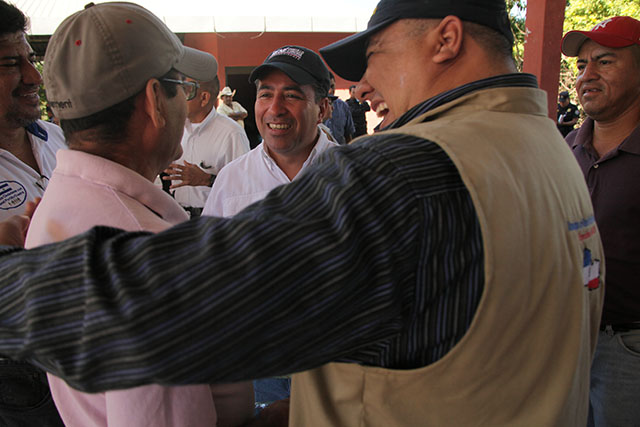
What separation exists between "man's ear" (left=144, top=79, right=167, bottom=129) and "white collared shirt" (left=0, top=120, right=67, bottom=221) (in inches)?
50.2

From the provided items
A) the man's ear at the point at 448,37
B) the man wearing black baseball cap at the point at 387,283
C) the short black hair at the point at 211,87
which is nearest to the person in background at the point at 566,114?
the short black hair at the point at 211,87

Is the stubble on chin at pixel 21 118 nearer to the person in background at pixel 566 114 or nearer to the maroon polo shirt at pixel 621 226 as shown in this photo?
the maroon polo shirt at pixel 621 226

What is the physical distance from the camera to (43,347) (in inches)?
24.8

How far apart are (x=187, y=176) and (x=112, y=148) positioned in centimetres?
219

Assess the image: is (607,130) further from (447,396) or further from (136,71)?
(136,71)

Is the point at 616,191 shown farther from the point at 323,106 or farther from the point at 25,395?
the point at 25,395

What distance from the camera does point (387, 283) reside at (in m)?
0.66

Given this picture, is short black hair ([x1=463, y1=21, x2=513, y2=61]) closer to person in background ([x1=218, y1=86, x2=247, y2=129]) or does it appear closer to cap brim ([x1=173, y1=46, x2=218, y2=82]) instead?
cap brim ([x1=173, y1=46, x2=218, y2=82])

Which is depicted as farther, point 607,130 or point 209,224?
point 607,130

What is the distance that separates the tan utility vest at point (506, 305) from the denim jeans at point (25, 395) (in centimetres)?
117

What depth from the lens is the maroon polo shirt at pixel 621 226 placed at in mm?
2035

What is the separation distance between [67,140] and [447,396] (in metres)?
1.12

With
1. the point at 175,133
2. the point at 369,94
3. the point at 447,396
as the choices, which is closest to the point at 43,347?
the point at 447,396

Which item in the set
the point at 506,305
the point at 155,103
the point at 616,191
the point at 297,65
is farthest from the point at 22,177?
the point at 616,191
